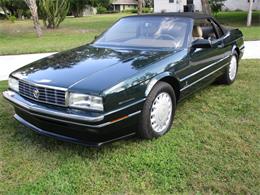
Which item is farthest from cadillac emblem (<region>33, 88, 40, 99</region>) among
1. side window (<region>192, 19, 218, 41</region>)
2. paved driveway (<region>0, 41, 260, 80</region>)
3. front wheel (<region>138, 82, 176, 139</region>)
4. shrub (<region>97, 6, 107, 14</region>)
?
shrub (<region>97, 6, 107, 14</region>)

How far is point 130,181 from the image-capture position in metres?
2.87

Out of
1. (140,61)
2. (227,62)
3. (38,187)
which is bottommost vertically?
(38,187)

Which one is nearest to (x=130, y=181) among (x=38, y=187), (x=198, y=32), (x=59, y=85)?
(x=38, y=187)

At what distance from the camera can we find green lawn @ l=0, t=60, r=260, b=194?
280cm

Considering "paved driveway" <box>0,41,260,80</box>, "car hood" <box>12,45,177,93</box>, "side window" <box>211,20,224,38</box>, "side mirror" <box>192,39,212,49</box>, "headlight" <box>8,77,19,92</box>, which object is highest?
"side window" <box>211,20,224,38</box>

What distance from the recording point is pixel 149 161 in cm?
316

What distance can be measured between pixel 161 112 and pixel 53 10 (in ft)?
62.3

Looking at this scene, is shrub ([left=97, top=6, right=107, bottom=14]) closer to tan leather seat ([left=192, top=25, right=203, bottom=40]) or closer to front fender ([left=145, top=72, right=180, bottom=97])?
tan leather seat ([left=192, top=25, right=203, bottom=40])

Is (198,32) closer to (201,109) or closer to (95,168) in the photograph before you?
(201,109)

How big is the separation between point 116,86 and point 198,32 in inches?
83.7

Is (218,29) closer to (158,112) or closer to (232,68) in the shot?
(232,68)

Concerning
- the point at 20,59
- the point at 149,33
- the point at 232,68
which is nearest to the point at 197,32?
the point at 149,33

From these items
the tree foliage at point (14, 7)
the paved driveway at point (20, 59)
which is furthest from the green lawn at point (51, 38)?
the tree foliage at point (14, 7)

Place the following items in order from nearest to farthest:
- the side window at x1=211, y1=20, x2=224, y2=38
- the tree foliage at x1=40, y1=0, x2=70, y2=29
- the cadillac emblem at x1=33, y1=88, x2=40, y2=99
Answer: the cadillac emblem at x1=33, y1=88, x2=40, y2=99
the side window at x1=211, y1=20, x2=224, y2=38
the tree foliage at x1=40, y1=0, x2=70, y2=29
